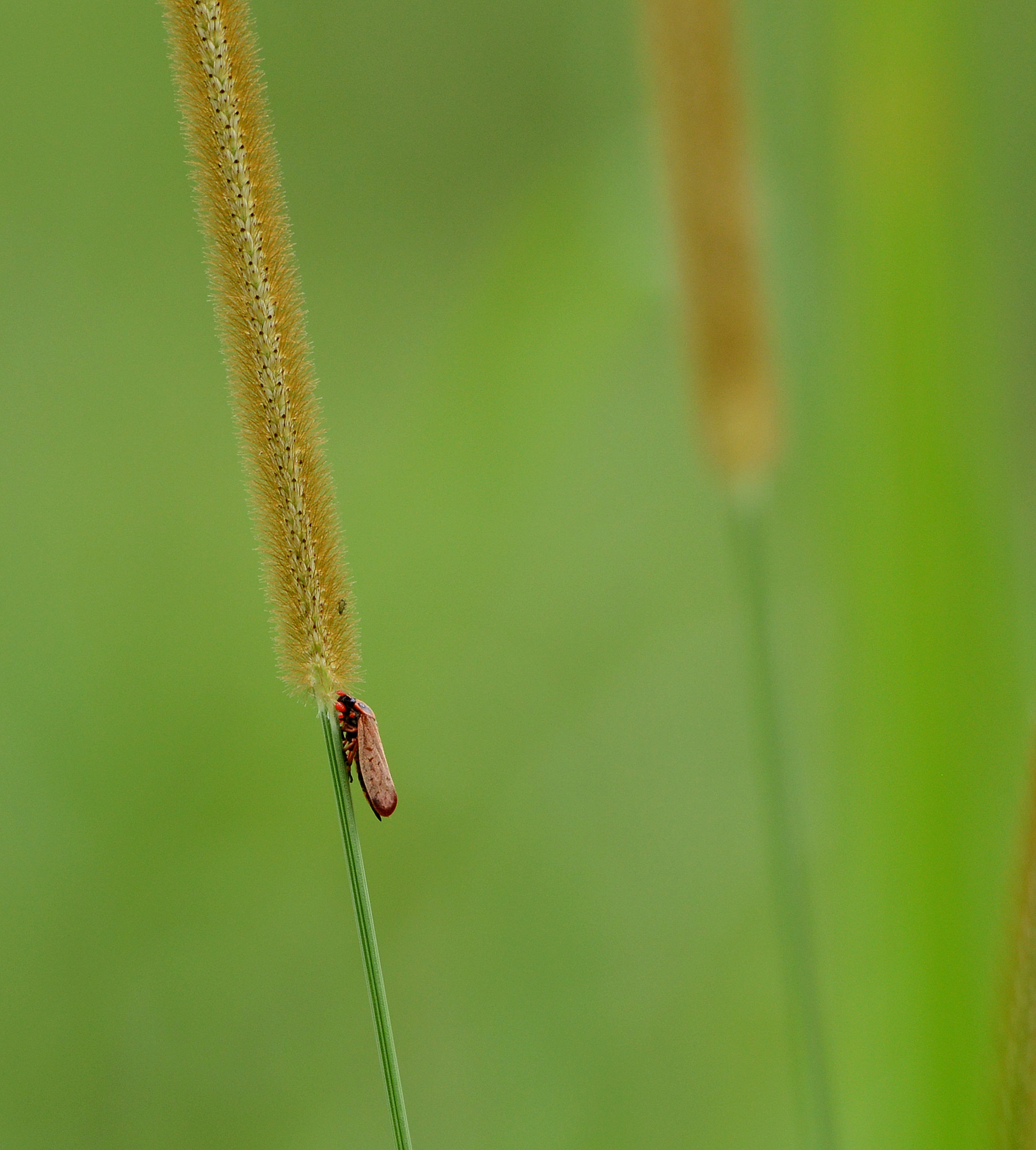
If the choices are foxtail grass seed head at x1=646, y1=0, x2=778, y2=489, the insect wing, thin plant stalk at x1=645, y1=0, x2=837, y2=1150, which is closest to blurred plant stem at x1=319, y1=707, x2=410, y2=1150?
the insect wing

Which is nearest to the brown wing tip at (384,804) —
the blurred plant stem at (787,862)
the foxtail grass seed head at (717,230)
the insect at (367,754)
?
the insect at (367,754)

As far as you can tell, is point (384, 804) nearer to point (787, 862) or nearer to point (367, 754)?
point (367, 754)

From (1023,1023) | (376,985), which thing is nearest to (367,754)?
(376,985)

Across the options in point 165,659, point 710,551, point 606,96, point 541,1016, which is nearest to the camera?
point 541,1016

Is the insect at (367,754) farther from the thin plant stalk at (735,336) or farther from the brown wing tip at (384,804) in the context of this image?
the thin plant stalk at (735,336)

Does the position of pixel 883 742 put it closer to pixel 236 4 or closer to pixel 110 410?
pixel 236 4

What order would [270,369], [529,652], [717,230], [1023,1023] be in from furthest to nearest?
[529,652], [717,230], [270,369], [1023,1023]

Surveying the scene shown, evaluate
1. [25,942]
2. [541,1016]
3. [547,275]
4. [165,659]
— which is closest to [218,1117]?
[25,942]
